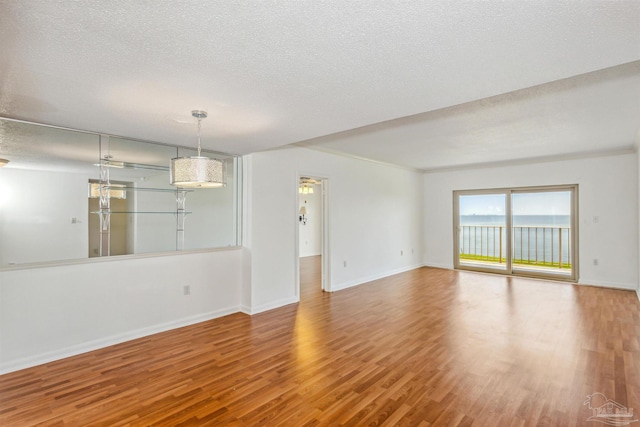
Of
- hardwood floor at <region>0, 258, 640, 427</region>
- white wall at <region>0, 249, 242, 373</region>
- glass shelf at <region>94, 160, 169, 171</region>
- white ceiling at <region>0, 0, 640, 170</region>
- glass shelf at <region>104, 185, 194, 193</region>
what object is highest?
white ceiling at <region>0, 0, 640, 170</region>

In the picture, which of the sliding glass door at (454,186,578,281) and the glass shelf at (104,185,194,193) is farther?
the sliding glass door at (454,186,578,281)

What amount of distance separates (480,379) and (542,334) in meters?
1.51

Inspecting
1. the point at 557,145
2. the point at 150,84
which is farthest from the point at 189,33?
the point at 557,145

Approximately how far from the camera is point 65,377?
2.72 meters

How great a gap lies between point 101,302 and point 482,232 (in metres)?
7.42

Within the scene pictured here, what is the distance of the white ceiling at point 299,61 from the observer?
1.37 metres

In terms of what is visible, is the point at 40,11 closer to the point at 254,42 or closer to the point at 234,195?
the point at 254,42

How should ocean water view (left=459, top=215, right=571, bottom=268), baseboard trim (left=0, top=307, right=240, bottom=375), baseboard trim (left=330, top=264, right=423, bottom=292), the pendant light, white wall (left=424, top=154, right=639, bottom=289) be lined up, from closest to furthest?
the pendant light → baseboard trim (left=0, top=307, right=240, bottom=375) → white wall (left=424, top=154, right=639, bottom=289) → baseboard trim (left=330, top=264, right=423, bottom=292) → ocean water view (left=459, top=215, right=571, bottom=268)

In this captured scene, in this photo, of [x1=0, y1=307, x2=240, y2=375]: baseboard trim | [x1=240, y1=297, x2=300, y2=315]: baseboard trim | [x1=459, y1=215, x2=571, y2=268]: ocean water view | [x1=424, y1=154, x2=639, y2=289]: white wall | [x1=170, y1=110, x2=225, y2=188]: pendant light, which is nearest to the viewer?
[x1=170, y1=110, x2=225, y2=188]: pendant light

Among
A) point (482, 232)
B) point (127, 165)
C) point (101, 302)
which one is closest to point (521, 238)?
point (482, 232)

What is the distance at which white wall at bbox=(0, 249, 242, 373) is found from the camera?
288 cm

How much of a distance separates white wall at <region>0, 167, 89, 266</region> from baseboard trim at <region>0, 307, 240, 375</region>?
0.89 m

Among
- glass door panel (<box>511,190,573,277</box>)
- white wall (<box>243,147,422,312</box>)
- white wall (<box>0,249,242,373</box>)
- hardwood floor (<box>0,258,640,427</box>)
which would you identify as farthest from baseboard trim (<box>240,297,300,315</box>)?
glass door panel (<box>511,190,573,277</box>)

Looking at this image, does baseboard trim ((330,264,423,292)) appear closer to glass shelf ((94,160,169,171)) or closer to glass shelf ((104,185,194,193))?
glass shelf ((104,185,194,193))
